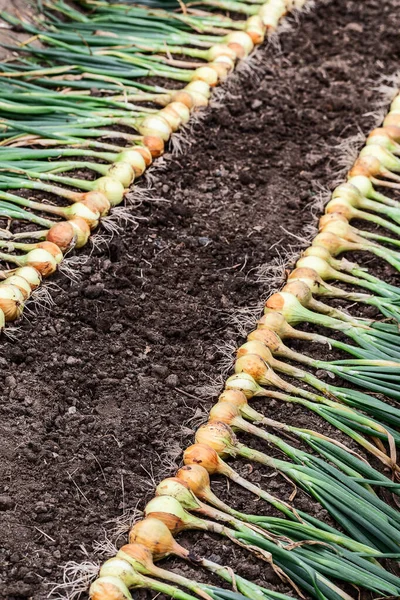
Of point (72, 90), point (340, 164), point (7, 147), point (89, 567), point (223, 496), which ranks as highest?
point (340, 164)

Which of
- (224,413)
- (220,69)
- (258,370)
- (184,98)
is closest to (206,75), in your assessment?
(220,69)

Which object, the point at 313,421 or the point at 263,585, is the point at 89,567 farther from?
the point at 313,421

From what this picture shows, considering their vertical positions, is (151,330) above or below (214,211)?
below

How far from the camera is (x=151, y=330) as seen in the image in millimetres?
2756

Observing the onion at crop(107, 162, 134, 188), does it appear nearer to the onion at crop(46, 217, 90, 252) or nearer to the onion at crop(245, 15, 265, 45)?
the onion at crop(46, 217, 90, 252)

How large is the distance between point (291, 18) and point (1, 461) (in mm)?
2679

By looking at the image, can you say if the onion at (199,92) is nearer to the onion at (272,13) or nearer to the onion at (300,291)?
the onion at (272,13)

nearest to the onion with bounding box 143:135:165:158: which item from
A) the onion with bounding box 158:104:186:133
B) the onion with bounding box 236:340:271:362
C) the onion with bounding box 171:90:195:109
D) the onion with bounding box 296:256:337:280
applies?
the onion with bounding box 158:104:186:133

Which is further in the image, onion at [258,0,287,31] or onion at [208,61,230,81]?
onion at [258,0,287,31]

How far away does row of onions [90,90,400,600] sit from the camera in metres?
2.02

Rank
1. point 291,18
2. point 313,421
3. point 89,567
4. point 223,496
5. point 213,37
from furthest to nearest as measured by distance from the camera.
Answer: point 291,18, point 213,37, point 313,421, point 223,496, point 89,567

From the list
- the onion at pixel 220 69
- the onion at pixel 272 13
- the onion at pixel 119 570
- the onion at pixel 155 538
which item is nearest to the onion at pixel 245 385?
the onion at pixel 155 538

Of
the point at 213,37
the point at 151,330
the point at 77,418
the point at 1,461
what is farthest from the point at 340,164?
the point at 1,461

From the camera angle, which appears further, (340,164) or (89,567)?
(340,164)
